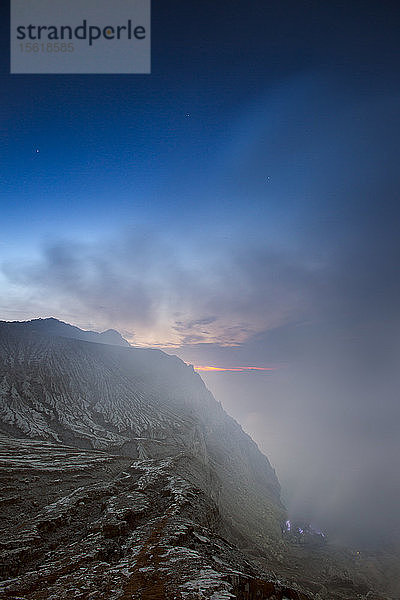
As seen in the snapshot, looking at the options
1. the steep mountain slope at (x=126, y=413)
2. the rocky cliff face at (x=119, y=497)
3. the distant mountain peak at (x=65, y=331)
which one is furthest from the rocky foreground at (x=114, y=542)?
the distant mountain peak at (x=65, y=331)

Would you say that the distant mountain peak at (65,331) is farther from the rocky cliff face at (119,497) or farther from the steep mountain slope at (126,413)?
the steep mountain slope at (126,413)

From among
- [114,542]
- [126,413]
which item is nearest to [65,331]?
[126,413]

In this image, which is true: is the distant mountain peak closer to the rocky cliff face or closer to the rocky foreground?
the rocky cliff face

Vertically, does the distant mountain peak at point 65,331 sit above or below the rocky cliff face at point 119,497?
above

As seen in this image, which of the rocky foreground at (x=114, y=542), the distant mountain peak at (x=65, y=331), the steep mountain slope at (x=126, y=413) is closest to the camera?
the rocky foreground at (x=114, y=542)

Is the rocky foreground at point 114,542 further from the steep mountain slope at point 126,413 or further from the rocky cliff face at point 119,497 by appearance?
the steep mountain slope at point 126,413

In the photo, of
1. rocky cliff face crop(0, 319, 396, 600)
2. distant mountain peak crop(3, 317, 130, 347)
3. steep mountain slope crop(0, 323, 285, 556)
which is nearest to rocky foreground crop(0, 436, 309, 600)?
rocky cliff face crop(0, 319, 396, 600)

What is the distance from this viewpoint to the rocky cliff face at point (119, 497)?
11195 millimetres

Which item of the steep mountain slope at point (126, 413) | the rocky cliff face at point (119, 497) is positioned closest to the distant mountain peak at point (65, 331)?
the rocky cliff face at point (119, 497)

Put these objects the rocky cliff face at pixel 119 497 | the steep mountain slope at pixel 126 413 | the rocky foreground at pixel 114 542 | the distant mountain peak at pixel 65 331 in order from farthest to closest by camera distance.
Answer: the distant mountain peak at pixel 65 331 → the steep mountain slope at pixel 126 413 → the rocky cliff face at pixel 119 497 → the rocky foreground at pixel 114 542

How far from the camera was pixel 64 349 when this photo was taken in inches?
3686

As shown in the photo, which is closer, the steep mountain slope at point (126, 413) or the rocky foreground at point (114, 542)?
the rocky foreground at point (114, 542)

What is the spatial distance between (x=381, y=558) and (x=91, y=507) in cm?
10496

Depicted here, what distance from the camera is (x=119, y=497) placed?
23375mm
